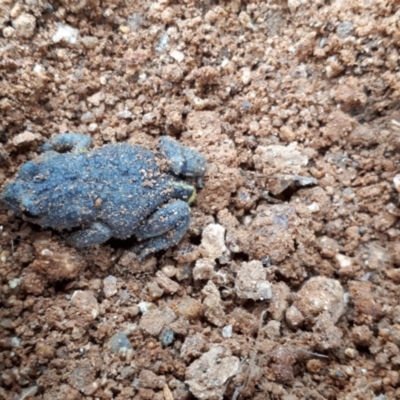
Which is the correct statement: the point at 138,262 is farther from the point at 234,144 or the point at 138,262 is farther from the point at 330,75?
the point at 330,75

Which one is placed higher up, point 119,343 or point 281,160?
point 281,160

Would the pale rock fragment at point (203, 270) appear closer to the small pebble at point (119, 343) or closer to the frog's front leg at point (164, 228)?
the frog's front leg at point (164, 228)

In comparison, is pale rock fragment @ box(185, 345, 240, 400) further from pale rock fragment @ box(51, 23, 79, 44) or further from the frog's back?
pale rock fragment @ box(51, 23, 79, 44)

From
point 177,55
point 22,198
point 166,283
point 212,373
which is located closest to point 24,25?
point 177,55

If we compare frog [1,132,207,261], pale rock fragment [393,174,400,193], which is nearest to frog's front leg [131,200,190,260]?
frog [1,132,207,261]

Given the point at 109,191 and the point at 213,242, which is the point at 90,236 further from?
the point at 213,242

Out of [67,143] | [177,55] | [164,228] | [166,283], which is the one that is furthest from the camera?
[177,55]

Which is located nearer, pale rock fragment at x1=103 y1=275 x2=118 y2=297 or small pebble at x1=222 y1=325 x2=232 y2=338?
small pebble at x1=222 y1=325 x2=232 y2=338
